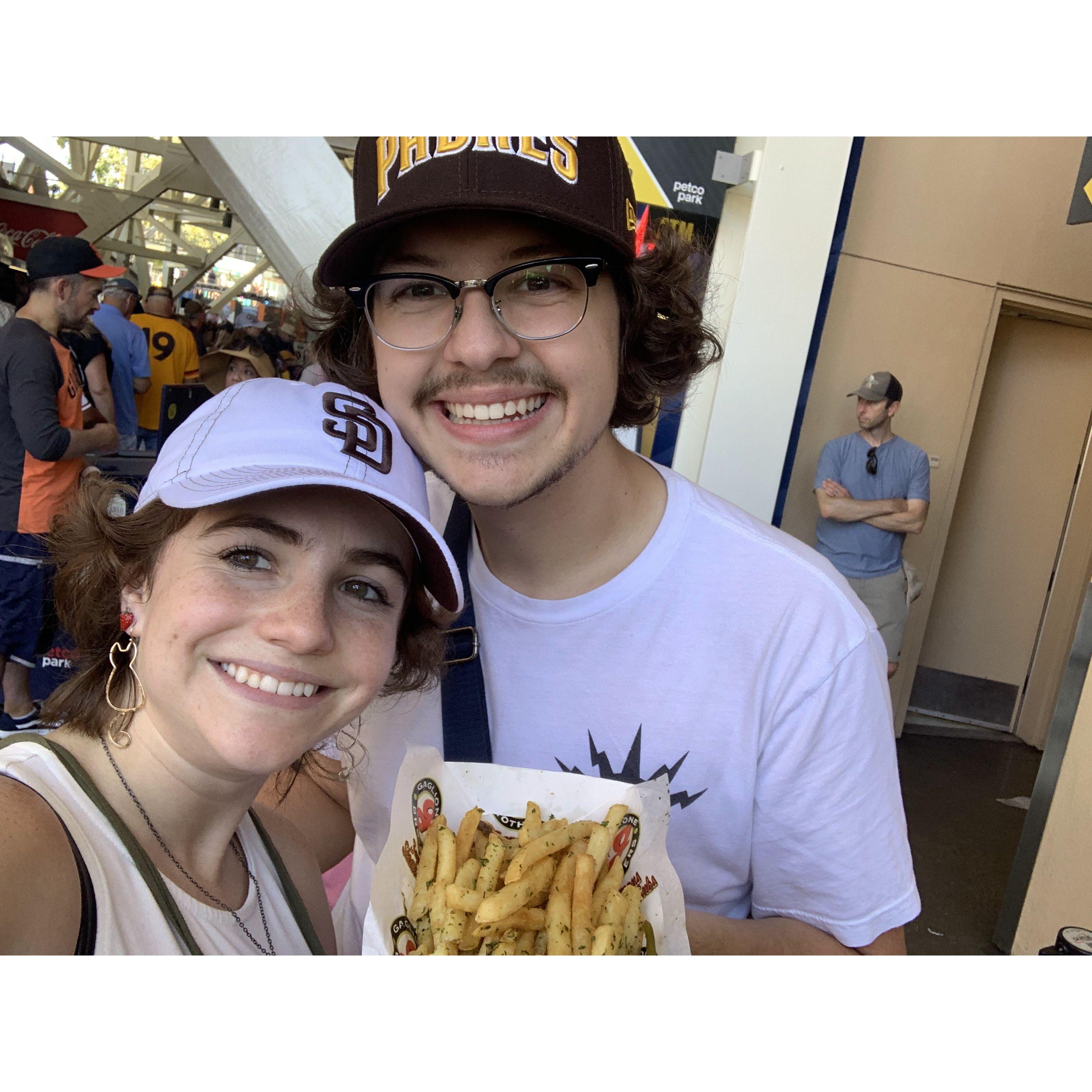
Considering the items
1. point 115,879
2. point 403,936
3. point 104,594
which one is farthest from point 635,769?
point 104,594

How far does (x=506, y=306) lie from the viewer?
58.6 inches

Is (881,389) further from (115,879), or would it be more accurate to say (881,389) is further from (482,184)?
(115,879)

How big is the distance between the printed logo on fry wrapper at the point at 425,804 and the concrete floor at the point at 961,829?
8.73 feet

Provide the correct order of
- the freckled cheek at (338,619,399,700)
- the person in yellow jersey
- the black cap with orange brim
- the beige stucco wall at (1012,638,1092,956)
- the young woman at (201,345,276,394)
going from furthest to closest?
the person in yellow jersey
the young woman at (201,345,276,394)
the black cap with orange brim
the beige stucco wall at (1012,638,1092,956)
the freckled cheek at (338,619,399,700)

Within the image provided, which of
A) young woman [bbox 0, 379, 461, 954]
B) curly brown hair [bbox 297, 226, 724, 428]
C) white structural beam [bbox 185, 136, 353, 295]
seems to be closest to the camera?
young woman [bbox 0, 379, 461, 954]

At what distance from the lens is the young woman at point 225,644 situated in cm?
116

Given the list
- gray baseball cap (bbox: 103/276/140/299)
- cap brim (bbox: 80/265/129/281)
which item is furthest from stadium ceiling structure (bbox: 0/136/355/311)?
cap brim (bbox: 80/265/129/281)

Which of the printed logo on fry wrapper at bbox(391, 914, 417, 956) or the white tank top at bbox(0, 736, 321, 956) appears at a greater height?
the white tank top at bbox(0, 736, 321, 956)

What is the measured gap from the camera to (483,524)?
169 centimetres

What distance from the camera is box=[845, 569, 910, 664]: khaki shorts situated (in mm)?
5629

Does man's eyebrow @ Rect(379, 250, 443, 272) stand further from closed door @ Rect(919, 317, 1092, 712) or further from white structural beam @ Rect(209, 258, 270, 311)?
white structural beam @ Rect(209, 258, 270, 311)

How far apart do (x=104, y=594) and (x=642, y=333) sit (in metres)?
1.20

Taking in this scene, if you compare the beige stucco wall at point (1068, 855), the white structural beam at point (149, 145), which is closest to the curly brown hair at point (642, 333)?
the beige stucco wall at point (1068, 855)

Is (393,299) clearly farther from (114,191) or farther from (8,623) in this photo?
(114,191)
